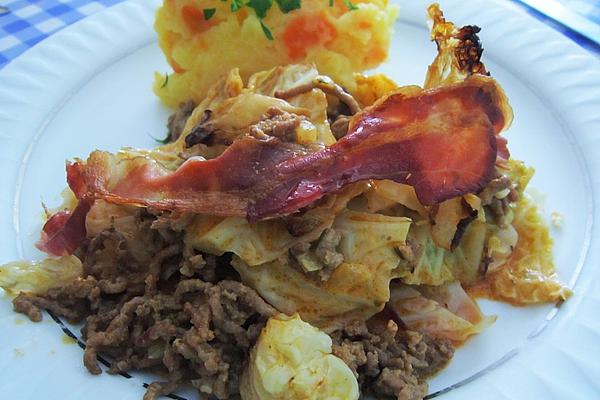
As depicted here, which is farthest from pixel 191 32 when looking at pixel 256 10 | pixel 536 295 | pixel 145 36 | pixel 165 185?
pixel 536 295

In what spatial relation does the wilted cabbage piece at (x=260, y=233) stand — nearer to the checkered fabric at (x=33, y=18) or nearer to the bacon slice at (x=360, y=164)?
the bacon slice at (x=360, y=164)

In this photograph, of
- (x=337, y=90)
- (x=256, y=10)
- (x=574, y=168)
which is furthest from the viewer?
(x=256, y=10)

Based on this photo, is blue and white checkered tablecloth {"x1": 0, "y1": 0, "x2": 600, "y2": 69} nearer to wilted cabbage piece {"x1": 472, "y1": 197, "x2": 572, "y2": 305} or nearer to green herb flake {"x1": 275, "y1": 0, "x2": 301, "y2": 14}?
wilted cabbage piece {"x1": 472, "y1": 197, "x2": 572, "y2": 305}

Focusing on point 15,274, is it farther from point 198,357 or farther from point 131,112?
point 131,112

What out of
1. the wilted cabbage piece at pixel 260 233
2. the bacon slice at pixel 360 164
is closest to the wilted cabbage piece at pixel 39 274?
the bacon slice at pixel 360 164

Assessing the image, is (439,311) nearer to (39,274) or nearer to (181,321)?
(181,321)

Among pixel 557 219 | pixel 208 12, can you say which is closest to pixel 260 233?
pixel 557 219
